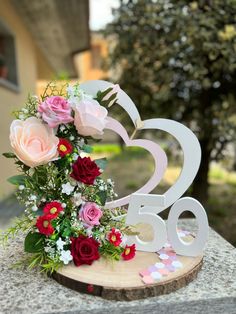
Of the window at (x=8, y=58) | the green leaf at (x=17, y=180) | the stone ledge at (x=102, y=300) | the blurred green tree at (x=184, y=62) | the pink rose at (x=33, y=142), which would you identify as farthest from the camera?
the window at (x=8, y=58)

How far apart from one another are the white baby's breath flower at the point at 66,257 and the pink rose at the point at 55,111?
46 centimetres

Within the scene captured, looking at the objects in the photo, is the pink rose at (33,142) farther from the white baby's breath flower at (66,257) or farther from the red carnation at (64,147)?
the white baby's breath flower at (66,257)

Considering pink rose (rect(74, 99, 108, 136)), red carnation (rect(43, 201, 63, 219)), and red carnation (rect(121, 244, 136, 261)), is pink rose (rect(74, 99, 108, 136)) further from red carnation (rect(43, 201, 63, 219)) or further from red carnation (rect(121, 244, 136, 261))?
red carnation (rect(121, 244, 136, 261))

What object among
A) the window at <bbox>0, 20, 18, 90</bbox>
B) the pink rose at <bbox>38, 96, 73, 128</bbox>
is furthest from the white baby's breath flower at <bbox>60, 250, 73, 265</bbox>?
the window at <bbox>0, 20, 18, 90</bbox>

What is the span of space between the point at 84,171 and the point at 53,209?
7.0 inches

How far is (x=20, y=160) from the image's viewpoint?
125 cm

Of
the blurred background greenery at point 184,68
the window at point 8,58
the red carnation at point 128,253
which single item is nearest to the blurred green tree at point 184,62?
the blurred background greenery at point 184,68

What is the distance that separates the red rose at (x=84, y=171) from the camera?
4.07 feet

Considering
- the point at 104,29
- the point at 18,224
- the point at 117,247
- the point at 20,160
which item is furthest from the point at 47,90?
the point at 104,29

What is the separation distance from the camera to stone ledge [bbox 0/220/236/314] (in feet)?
3.55

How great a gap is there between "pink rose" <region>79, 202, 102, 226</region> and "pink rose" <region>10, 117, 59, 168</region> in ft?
0.79

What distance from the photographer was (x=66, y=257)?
1219 millimetres

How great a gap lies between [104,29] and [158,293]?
3.63 meters

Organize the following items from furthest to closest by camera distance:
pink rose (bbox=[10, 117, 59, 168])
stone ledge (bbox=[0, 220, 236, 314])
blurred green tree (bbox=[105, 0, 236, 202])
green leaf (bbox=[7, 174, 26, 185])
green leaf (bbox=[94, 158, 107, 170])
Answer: blurred green tree (bbox=[105, 0, 236, 202]) < green leaf (bbox=[94, 158, 107, 170]) < green leaf (bbox=[7, 174, 26, 185]) < pink rose (bbox=[10, 117, 59, 168]) < stone ledge (bbox=[0, 220, 236, 314])
